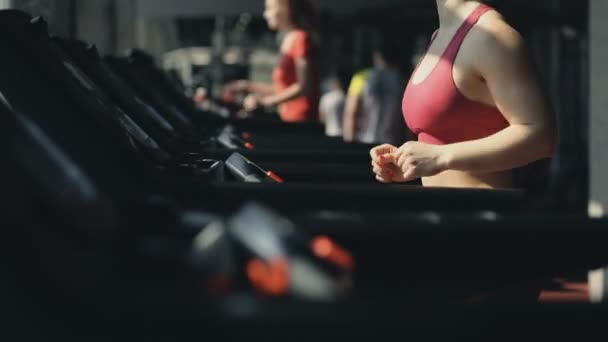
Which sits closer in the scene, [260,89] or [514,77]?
[514,77]

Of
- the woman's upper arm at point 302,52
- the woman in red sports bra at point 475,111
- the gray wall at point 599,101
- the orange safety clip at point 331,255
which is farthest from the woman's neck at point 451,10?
the woman's upper arm at point 302,52

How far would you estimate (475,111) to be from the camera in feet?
8.30

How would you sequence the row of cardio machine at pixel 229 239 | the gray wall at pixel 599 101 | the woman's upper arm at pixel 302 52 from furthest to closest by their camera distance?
the woman's upper arm at pixel 302 52
the gray wall at pixel 599 101
the row of cardio machine at pixel 229 239

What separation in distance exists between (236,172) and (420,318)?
1.49 metres

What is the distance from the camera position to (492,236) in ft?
5.18

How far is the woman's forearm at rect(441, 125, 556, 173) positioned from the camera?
241cm

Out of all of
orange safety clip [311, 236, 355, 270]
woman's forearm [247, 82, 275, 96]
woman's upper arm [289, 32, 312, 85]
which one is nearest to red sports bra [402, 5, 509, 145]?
orange safety clip [311, 236, 355, 270]

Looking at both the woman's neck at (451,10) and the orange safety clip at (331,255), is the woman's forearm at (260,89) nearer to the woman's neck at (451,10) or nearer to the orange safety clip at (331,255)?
the woman's neck at (451,10)

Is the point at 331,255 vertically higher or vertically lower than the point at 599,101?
higher

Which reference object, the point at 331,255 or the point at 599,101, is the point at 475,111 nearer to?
the point at 331,255

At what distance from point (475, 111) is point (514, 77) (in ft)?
0.49

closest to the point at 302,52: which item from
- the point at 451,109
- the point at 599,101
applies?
the point at 599,101

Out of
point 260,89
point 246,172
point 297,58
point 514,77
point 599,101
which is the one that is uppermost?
point 514,77

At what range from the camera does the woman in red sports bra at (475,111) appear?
2406 millimetres
